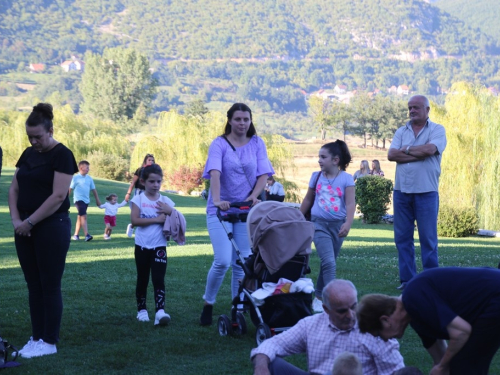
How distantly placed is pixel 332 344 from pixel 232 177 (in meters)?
3.13

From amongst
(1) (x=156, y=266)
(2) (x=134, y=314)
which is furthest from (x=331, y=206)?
(2) (x=134, y=314)

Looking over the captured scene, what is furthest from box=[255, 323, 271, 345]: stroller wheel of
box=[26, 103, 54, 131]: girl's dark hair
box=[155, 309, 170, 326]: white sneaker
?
box=[26, 103, 54, 131]: girl's dark hair

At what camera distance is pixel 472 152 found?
30.6 m

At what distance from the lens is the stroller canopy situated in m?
6.71

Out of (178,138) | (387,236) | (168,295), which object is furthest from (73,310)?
(178,138)

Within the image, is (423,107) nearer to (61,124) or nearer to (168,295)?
(168,295)

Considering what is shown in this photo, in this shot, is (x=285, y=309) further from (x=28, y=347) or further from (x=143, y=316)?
(x=28, y=347)

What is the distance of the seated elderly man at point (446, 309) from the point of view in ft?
13.7

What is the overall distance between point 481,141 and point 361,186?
600cm

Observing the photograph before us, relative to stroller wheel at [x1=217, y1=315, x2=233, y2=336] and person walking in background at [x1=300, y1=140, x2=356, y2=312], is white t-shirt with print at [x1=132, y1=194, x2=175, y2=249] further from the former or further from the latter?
person walking in background at [x1=300, y1=140, x2=356, y2=312]

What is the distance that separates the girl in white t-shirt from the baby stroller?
3.58 ft

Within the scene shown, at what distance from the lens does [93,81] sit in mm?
170250

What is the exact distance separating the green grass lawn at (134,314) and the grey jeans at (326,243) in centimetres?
99

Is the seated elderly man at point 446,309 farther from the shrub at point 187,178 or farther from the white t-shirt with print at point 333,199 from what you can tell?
the shrub at point 187,178
